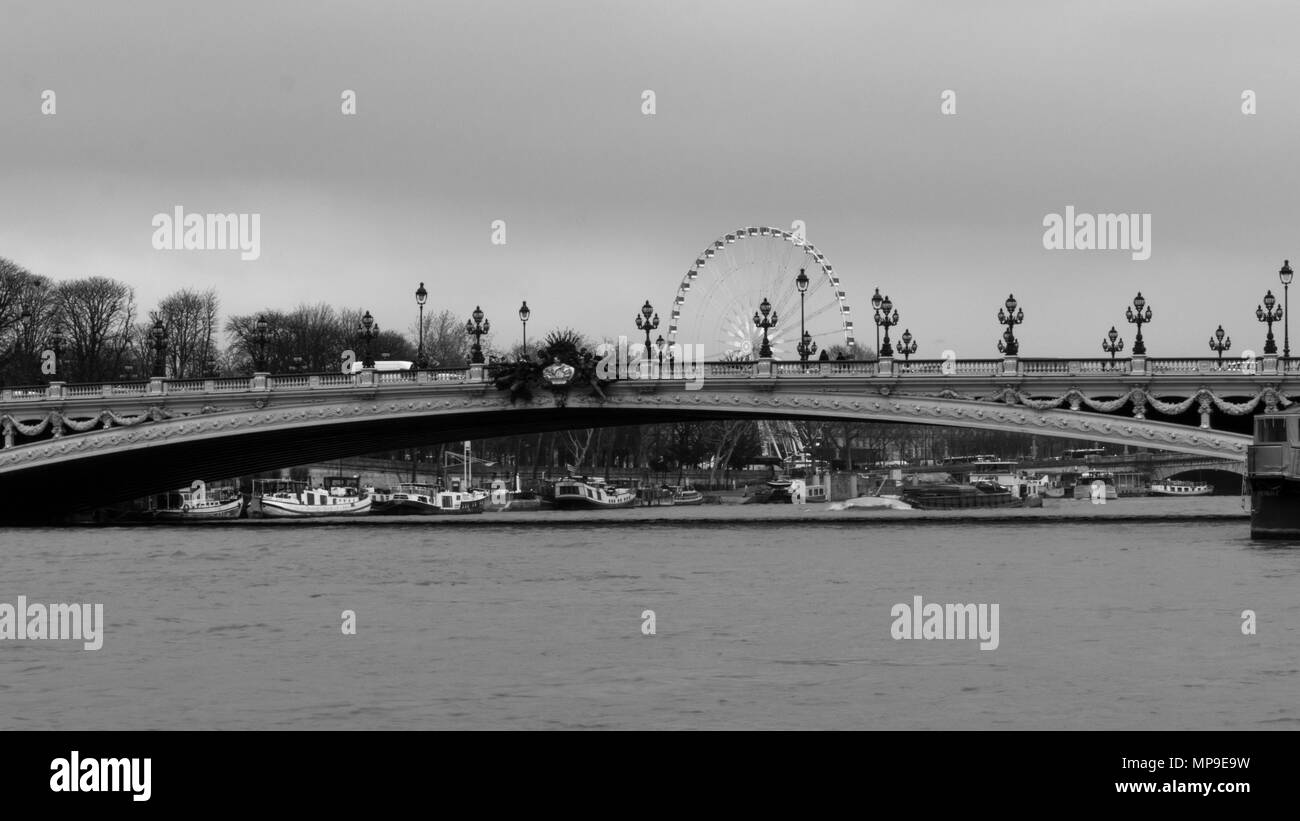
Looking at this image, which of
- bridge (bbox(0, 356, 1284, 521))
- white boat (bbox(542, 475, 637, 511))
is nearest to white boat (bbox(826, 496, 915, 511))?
white boat (bbox(542, 475, 637, 511))

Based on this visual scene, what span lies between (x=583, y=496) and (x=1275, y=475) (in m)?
57.2

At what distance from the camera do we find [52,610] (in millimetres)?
33781

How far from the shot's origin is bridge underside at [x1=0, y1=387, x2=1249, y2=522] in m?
63.0

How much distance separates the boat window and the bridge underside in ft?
29.7

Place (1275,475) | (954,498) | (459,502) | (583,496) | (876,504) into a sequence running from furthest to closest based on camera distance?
(583,496) < (954,498) < (459,502) < (876,504) < (1275,475)

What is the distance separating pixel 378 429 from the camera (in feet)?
233

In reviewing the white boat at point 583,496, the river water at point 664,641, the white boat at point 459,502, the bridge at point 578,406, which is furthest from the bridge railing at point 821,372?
the white boat at point 583,496

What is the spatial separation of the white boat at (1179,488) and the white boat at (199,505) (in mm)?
61070

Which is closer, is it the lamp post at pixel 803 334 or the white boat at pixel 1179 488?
the lamp post at pixel 803 334

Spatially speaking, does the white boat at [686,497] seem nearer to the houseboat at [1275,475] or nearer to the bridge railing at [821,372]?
the bridge railing at [821,372]

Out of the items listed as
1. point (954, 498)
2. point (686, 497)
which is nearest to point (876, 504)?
point (954, 498)

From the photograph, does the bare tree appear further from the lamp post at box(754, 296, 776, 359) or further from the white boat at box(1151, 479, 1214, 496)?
the white boat at box(1151, 479, 1214, 496)

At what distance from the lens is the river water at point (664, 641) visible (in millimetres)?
21750

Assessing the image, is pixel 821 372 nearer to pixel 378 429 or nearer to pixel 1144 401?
pixel 1144 401
